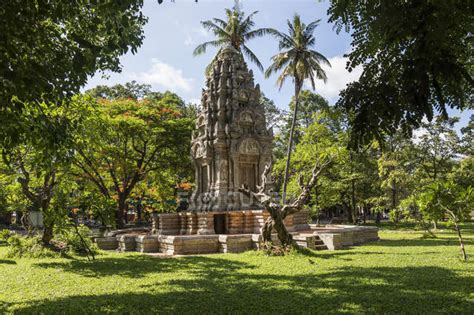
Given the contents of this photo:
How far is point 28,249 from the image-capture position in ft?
49.3

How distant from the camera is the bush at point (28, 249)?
14836 mm

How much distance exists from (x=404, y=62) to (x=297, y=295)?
211 inches

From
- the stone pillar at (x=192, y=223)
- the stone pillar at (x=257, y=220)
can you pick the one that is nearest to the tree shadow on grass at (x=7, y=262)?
the stone pillar at (x=192, y=223)

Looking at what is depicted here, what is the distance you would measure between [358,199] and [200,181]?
2146 centimetres

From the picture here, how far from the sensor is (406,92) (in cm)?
365

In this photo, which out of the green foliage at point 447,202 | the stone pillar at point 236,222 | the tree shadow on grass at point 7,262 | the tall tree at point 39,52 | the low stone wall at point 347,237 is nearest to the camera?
the tall tree at point 39,52

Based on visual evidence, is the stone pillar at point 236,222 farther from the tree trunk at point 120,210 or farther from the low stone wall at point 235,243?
the tree trunk at point 120,210

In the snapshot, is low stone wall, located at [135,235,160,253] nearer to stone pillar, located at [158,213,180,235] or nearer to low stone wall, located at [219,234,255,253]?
low stone wall, located at [219,234,255,253]

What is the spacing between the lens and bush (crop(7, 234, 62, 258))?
584 inches

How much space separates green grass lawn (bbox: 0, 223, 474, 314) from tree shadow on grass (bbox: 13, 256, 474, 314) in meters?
0.02

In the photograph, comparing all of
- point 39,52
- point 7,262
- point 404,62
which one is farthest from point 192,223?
point 404,62

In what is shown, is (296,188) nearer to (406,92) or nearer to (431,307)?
(431,307)

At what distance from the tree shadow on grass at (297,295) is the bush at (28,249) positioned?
297 inches

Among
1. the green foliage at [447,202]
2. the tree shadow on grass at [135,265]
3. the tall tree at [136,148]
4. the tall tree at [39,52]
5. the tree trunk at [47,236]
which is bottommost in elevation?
the tree shadow on grass at [135,265]
